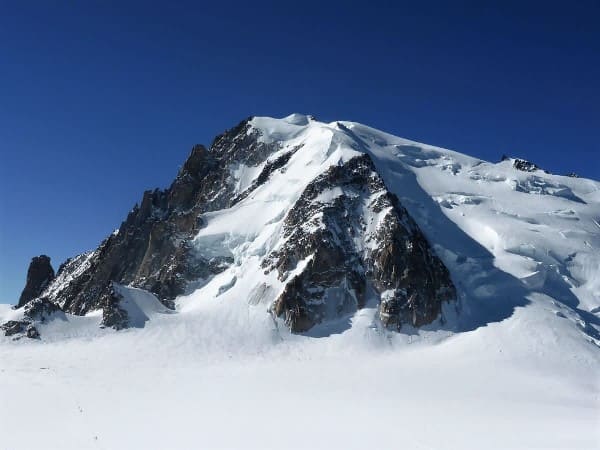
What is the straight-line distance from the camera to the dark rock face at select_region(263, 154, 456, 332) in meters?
59.5

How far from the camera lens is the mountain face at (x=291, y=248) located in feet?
197

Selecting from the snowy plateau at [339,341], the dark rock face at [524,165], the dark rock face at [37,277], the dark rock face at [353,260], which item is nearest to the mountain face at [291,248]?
the dark rock face at [353,260]

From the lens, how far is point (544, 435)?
28750 millimetres

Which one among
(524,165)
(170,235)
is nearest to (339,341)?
(170,235)

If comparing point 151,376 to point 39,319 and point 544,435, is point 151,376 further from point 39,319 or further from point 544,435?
point 544,435

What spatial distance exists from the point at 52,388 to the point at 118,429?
14466 millimetres

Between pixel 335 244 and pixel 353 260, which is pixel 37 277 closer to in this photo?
pixel 335 244

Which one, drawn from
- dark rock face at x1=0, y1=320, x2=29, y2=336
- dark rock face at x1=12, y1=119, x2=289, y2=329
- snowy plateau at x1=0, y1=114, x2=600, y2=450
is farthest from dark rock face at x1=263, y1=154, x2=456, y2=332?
dark rock face at x1=0, y1=320, x2=29, y2=336

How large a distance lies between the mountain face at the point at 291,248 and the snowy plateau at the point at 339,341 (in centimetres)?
54

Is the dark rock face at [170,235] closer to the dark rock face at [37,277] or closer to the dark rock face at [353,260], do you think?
the dark rock face at [37,277]

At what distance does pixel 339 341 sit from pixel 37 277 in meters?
77.8

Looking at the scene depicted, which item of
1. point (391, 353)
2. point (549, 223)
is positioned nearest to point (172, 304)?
point (391, 353)

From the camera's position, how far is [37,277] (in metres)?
109

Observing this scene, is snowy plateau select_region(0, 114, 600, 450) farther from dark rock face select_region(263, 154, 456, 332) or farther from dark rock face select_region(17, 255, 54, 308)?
dark rock face select_region(17, 255, 54, 308)
